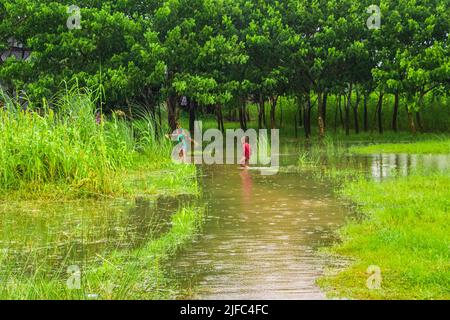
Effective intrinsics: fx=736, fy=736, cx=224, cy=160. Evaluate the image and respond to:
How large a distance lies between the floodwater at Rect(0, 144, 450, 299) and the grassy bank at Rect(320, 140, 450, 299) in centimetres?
36

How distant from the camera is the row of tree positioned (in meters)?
31.9

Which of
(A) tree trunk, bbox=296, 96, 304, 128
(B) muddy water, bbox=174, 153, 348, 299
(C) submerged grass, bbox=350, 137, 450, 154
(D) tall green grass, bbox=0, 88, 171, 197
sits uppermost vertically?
(A) tree trunk, bbox=296, 96, 304, 128

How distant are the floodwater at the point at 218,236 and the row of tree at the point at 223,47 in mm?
16170

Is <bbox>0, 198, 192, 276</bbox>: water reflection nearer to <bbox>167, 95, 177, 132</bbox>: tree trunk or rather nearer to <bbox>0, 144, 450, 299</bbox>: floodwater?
<bbox>0, 144, 450, 299</bbox>: floodwater

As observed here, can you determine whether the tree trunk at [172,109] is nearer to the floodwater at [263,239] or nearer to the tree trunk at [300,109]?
the tree trunk at [300,109]

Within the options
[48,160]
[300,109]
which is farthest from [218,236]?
[300,109]

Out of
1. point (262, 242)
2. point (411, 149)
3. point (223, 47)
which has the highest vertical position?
point (223, 47)

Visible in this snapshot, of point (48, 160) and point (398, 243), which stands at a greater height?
point (48, 160)

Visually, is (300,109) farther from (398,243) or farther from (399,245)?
(399,245)

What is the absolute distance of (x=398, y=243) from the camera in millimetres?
9367

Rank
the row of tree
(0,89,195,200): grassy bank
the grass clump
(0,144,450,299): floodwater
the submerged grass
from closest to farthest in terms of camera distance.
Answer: the grass clump, (0,144,450,299): floodwater, (0,89,195,200): grassy bank, the submerged grass, the row of tree

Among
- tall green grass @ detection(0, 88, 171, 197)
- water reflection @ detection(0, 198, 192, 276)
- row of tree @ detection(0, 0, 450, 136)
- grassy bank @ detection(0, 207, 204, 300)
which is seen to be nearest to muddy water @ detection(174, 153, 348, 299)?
grassy bank @ detection(0, 207, 204, 300)

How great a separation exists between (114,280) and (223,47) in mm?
27227
